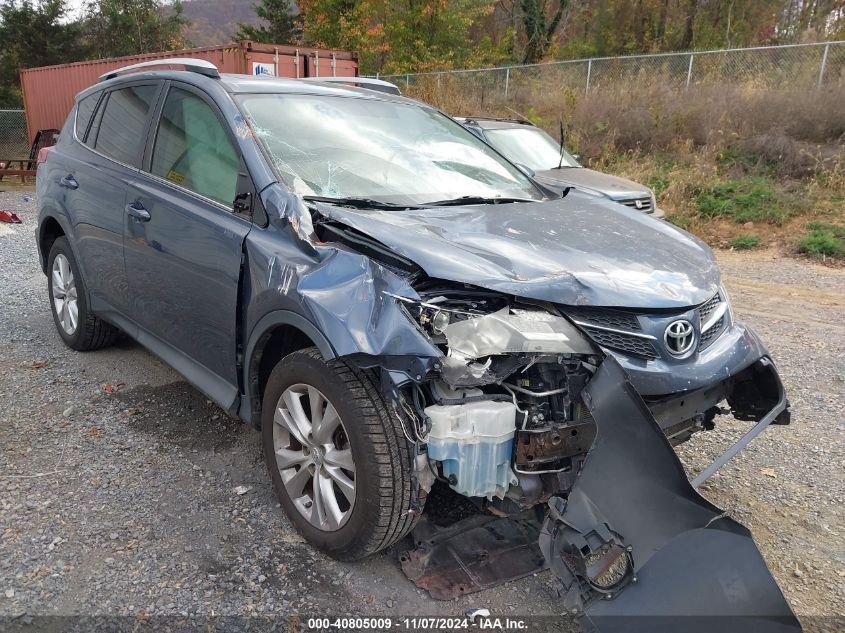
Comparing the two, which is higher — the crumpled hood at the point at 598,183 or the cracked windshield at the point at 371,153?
the cracked windshield at the point at 371,153

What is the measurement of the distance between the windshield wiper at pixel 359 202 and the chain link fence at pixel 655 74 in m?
13.1

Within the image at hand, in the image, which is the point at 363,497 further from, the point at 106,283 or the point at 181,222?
the point at 106,283

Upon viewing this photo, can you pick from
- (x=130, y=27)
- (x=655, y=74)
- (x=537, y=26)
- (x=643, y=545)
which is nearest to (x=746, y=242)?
(x=655, y=74)

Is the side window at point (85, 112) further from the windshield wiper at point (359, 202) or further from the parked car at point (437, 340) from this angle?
the windshield wiper at point (359, 202)

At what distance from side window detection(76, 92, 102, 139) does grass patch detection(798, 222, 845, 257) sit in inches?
367

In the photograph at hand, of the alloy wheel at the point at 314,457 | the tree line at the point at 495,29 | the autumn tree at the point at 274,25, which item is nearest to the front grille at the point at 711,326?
the alloy wheel at the point at 314,457

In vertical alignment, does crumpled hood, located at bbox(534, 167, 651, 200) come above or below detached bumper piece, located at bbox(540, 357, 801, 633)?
above

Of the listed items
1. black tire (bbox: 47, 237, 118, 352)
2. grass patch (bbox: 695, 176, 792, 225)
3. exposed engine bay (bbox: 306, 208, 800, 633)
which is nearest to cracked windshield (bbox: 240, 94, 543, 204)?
exposed engine bay (bbox: 306, 208, 800, 633)

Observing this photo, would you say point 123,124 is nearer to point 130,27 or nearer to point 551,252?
point 551,252

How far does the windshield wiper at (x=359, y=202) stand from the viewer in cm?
291

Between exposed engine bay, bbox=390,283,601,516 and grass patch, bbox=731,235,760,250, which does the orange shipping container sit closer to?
grass patch, bbox=731,235,760,250

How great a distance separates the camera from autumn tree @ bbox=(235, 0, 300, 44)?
1426 inches

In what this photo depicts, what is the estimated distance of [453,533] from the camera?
2703mm

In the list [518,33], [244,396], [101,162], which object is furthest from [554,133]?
[518,33]
